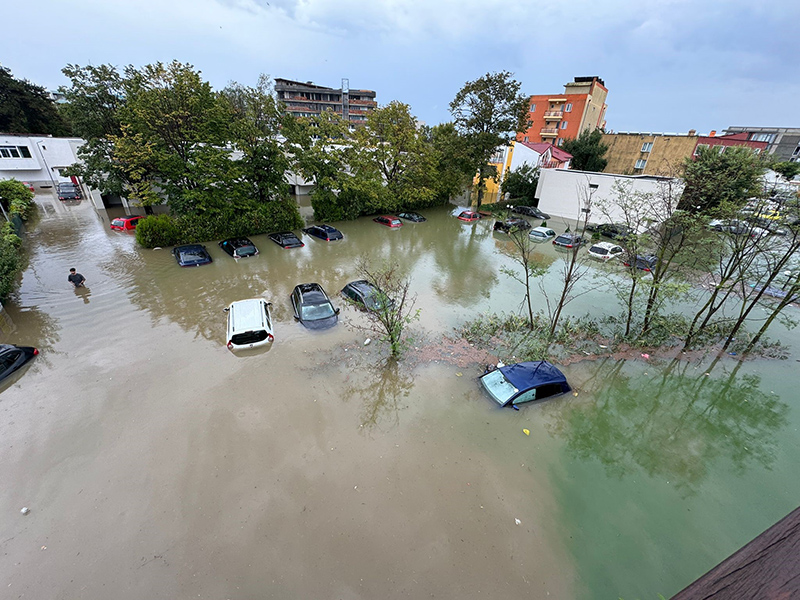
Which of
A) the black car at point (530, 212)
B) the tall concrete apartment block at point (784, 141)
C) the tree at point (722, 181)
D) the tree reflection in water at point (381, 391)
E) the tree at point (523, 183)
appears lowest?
the tree reflection in water at point (381, 391)

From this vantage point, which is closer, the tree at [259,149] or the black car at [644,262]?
the black car at [644,262]

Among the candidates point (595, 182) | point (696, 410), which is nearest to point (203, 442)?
point (696, 410)

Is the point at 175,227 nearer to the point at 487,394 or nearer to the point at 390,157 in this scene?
the point at 390,157

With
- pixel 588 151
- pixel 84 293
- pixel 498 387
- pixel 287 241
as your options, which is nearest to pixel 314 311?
pixel 498 387

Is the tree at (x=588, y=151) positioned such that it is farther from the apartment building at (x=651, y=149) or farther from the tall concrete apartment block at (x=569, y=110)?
the tall concrete apartment block at (x=569, y=110)

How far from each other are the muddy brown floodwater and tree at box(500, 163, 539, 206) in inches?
1071

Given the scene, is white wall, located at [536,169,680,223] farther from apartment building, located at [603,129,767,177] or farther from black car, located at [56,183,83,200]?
black car, located at [56,183,83,200]

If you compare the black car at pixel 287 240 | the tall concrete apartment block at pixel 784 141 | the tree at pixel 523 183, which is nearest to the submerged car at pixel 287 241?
the black car at pixel 287 240

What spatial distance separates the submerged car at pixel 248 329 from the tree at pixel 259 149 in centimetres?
1281

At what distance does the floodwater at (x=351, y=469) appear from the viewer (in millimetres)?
6609

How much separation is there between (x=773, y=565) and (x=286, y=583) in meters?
7.69

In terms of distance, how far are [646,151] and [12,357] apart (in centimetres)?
5468

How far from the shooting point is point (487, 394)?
1057 centimetres

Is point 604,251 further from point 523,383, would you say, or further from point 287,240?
point 287,240
